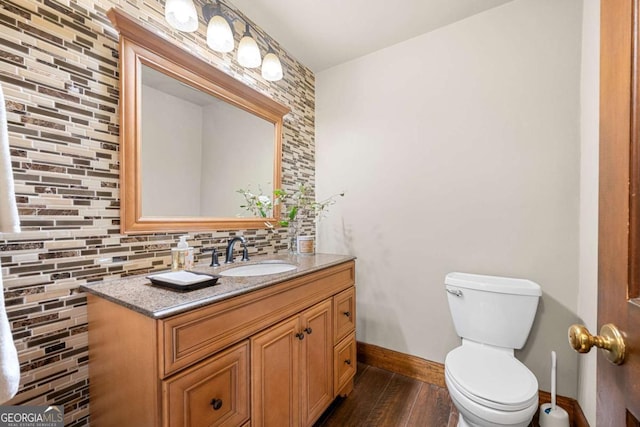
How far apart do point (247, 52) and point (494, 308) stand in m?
2.01

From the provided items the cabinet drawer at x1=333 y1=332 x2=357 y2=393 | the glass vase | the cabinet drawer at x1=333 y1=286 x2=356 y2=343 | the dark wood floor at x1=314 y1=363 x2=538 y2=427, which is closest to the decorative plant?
the glass vase

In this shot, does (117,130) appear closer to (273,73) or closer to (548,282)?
(273,73)

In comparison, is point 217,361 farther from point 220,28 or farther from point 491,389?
point 220,28

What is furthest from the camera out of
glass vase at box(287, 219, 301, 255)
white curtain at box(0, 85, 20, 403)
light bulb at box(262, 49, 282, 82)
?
glass vase at box(287, 219, 301, 255)

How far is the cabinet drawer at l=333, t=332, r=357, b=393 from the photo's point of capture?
1.57 meters

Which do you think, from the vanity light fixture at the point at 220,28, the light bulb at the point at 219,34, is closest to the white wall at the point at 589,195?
the vanity light fixture at the point at 220,28

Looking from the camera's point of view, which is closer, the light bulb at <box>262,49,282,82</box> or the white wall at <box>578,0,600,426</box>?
the white wall at <box>578,0,600,426</box>

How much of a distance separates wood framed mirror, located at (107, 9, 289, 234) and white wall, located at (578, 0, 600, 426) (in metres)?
1.72

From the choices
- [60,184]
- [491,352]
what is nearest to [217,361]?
[60,184]

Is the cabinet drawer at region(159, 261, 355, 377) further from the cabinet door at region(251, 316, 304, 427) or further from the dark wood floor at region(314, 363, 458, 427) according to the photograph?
the dark wood floor at region(314, 363, 458, 427)

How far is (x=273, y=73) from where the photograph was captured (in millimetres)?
1792

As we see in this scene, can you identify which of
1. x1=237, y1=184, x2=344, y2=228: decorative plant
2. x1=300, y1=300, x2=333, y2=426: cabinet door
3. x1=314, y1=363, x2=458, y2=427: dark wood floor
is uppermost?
x1=237, y1=184, x2=344, y2=228: decorative plant

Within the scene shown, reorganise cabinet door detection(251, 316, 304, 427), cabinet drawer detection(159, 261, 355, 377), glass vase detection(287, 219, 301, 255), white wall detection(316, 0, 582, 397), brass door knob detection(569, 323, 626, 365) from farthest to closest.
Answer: glass vase detection(287, 219, 301, 255)
white wall detection(316, 0, 582, 397)
cabinet door detection(251, 316, 304, 427)
cabinet drawer detection(159, 261, 355, 377)
brass door knob detection(569, 323, 626, 365)

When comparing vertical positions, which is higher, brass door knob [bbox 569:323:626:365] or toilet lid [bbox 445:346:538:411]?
brass door knob [bbox 569:323:626:365]
